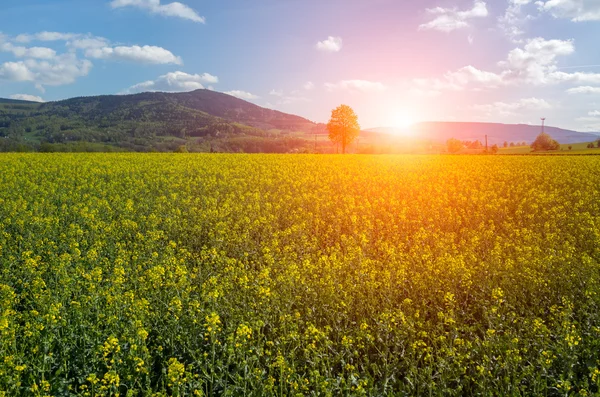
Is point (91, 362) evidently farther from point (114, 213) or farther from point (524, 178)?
point (524, 178)

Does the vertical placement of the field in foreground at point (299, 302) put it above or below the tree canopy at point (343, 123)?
below

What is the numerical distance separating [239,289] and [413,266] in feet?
12.5

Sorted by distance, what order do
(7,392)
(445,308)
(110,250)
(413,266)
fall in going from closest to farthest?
(7,392)
(445,308)
(413,266)
(110,250)

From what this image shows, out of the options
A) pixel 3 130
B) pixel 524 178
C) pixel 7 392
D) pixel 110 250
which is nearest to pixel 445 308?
pixel 7 392

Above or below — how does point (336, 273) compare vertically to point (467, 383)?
above

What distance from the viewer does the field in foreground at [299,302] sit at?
17.0 ft

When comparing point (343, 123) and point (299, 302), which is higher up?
point (343, 123)

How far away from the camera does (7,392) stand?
4.65 meters

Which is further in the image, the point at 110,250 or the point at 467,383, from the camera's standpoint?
the point at 110,250

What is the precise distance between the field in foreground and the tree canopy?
66.2 meters

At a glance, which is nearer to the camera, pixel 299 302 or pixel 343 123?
pixel 299 302

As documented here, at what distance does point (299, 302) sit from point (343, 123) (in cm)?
7635

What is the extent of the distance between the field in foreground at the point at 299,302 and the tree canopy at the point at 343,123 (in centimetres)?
6618

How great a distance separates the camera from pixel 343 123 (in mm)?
81375
